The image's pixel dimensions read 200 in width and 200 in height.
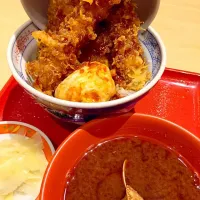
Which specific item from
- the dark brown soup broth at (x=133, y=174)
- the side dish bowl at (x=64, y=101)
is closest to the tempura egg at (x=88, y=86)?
the side dish bowl at (x=64, y=101)

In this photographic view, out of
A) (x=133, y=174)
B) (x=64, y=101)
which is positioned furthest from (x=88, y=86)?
(x=133, y=174)

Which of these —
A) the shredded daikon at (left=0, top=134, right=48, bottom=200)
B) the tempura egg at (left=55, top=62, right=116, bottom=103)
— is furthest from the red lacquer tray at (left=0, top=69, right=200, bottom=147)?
the tempura egg at (left=55, top=62, right=116, bottom=103)

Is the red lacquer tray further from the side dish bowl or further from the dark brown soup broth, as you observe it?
the dark brown soup broth

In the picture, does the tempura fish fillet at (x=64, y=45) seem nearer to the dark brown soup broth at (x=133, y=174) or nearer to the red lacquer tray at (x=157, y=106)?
the red lacquer tray at (x=157, y=106)

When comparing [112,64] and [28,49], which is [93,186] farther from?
[28,49]

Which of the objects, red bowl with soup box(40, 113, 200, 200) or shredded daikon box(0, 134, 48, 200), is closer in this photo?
red bowl with soup box(40, 113, 200, 200)

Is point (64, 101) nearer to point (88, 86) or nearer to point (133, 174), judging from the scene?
point (88, 86)

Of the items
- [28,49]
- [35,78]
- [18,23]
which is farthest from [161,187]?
[18,23]
